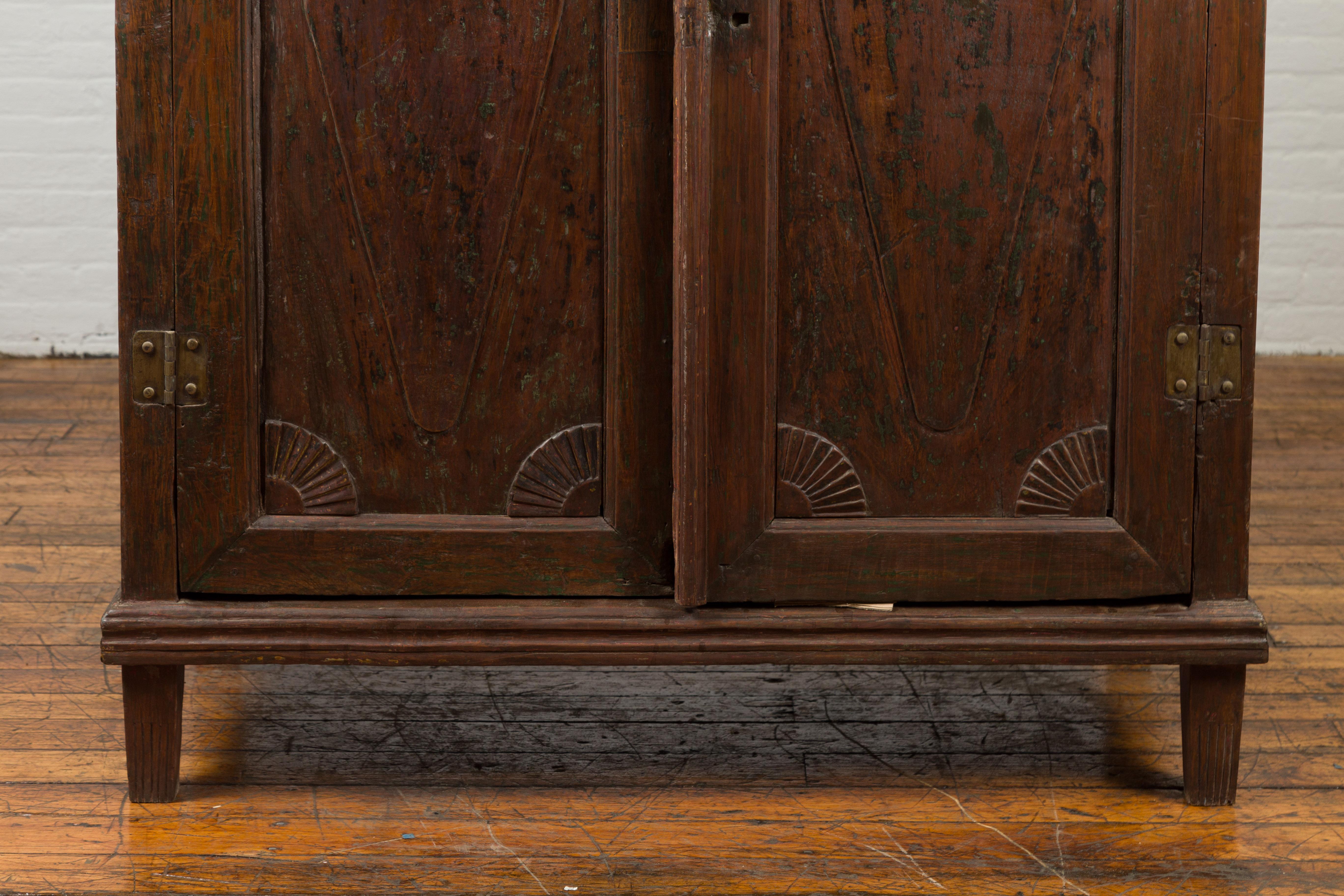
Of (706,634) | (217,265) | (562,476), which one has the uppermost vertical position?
(217,265)

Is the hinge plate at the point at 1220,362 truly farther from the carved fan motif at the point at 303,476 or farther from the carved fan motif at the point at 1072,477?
the carved fan motif at the point at 303,476

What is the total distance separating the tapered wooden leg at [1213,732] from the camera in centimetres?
149

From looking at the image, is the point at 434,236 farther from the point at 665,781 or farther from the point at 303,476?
the point at 665,781

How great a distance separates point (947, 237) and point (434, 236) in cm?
56

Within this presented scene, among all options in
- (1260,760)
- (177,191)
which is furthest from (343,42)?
(1260,760)

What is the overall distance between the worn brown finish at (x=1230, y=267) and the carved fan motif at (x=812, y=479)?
0.38 m

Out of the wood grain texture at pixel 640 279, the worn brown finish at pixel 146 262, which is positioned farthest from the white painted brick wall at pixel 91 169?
the wood grain texture at pixel 640 279

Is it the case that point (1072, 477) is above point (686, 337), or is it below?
below

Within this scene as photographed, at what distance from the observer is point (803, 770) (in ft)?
5.28

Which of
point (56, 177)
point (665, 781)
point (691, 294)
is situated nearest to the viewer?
point (691, 294)

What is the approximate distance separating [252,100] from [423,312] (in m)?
0.28

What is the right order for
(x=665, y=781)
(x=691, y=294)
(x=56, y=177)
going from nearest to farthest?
(x=691, y=294) → (x=665, y=781) → (x=56, y=177)

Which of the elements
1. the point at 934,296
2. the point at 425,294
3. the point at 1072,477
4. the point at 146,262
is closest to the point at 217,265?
the point at 146,262

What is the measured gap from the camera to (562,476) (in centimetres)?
149
